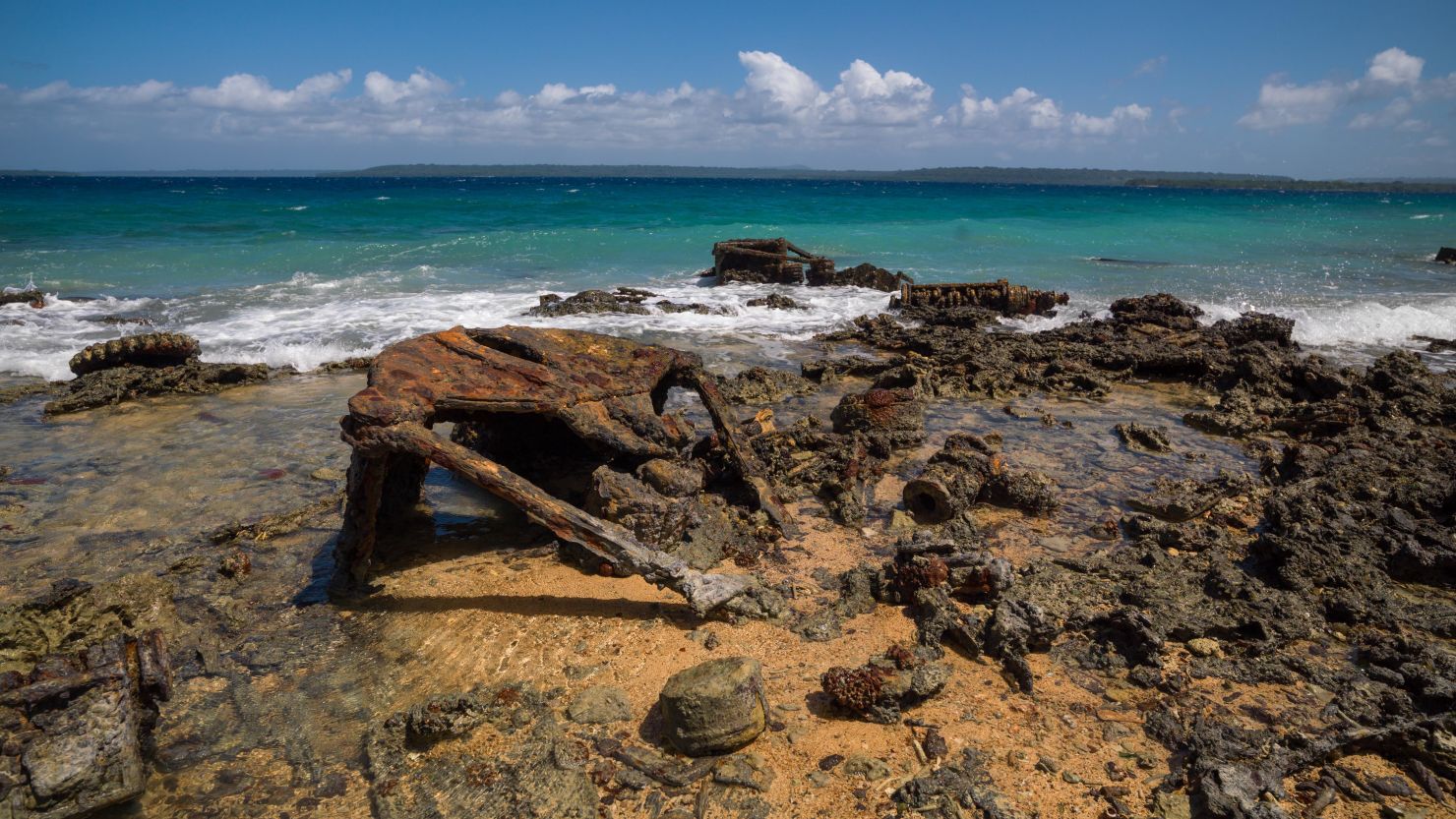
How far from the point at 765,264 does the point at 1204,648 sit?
652 inches

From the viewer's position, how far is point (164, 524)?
562 cm

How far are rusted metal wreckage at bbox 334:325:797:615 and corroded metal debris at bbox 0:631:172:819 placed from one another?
1.41 meters

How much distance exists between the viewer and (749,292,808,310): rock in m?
16.3

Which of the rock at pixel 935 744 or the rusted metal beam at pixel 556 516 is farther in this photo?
the rusted metal beam at pixel 556 516

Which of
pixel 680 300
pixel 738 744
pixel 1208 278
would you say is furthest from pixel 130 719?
pixel 1208 278

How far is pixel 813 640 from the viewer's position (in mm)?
4270

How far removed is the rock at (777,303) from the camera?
16312 millimetres

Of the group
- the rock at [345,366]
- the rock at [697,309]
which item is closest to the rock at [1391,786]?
the rock at [345,366]

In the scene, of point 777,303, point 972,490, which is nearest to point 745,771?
point 972,490

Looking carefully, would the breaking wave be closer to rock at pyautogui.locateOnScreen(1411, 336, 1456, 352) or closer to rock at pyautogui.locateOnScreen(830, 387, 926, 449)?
rock at pyautogui.locateOnScreen(1411, 336, 1456, 352)

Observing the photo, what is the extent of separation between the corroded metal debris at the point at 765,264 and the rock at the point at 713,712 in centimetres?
1667

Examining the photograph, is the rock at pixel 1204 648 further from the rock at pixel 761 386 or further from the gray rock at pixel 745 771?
the rock at pixel 761 386

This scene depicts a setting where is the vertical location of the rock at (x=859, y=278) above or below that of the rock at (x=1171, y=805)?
above

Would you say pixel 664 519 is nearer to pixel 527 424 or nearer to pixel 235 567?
pixel 527 424
